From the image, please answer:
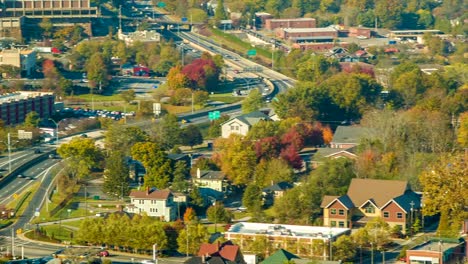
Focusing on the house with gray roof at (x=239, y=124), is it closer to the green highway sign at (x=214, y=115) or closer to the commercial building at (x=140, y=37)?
the green highway sign at (x=214, y=115)

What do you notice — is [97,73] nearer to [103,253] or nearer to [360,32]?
[360,32]

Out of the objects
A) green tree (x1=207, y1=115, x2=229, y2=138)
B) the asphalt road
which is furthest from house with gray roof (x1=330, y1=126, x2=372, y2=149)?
the asphalt road

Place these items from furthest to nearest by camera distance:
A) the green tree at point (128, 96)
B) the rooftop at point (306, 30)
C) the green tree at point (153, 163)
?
1. the rooftop at point (306, 30)
2. the green tree at point (128, 96)
3. the green tree at point (153, 163)

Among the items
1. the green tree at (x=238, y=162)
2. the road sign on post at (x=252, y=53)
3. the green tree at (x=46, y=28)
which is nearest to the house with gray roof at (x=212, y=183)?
the green tree at (x=238, y=162)

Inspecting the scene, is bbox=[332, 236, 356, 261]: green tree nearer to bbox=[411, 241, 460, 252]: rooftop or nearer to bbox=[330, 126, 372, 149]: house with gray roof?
bbox=[411, 241, 460, 252]: rooftop

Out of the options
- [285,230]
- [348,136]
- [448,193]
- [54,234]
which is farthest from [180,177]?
[348,136]
